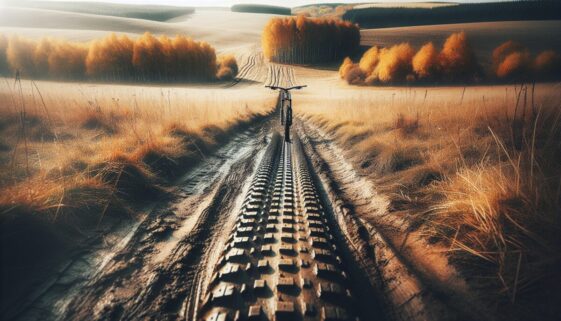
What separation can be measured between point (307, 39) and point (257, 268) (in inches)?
3137

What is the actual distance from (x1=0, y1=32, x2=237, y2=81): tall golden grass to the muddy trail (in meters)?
54.0

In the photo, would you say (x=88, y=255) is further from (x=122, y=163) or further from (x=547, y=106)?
(x=547, y=106)

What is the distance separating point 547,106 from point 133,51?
2272 inches

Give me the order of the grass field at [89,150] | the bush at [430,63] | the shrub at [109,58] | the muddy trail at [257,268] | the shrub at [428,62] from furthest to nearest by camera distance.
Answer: the shrub at [109,58], the shrub at [428,62], the bush at [430,63], the grass field at [89,150], the muddy trail at [257,268]

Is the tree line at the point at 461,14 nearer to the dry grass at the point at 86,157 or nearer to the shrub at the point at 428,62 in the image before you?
the shrub at the point at 428,62

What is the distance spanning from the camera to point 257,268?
2.51m

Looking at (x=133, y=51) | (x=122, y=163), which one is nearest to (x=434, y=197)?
(x=122, y=163)

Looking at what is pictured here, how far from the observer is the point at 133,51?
159 feet

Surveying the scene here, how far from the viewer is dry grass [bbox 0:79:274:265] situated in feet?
10.0

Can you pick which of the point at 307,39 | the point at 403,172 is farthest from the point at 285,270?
the point at 307,39

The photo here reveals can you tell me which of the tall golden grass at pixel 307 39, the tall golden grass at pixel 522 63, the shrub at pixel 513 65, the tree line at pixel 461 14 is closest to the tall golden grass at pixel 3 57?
the tall golden grass at pixel 307 39

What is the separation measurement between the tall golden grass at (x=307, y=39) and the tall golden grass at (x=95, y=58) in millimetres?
29857

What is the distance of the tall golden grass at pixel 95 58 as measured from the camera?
148ft

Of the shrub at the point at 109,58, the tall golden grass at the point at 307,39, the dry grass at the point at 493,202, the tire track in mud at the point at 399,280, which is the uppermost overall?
the tall golden grass at the point at 307,39
